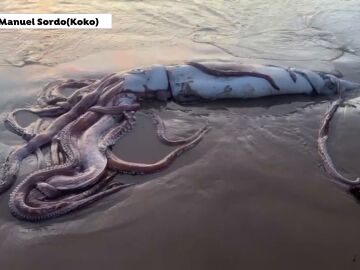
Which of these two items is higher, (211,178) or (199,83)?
(199,83)

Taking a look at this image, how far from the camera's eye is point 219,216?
14.0 ft

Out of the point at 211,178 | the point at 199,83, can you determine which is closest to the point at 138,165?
the point at 211,178

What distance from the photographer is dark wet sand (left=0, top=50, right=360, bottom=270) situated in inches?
151

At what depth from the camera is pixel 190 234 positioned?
4.06 m

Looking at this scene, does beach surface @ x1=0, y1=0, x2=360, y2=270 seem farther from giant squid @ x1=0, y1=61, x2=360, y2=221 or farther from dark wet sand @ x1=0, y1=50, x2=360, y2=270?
giant squid @ x1=0, y1=61, x2=360, y2=221

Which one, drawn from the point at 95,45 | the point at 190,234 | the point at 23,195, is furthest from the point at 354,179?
the point at 95,45

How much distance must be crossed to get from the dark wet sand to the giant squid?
5.1 inches

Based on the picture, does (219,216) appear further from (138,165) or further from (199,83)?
(199,83)

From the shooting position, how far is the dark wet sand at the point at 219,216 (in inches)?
151

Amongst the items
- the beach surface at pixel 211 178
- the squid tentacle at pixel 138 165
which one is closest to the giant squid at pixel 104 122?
the squid tentacle at pixel 138 165

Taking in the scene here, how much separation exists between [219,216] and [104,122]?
7.11ft

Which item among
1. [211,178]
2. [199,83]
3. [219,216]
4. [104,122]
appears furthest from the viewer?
[199,83]

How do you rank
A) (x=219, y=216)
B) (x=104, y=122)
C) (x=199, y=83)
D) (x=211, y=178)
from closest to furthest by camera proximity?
(x=219, y=216)
(x=211, y=178)
(x=104, y=122)
(x=199, y=83)

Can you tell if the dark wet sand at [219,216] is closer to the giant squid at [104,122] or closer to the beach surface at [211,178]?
the beach surface at [211,178]
